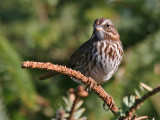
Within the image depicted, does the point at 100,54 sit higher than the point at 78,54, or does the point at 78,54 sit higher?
the point at 78,54

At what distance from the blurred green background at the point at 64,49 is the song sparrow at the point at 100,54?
0.32 ft

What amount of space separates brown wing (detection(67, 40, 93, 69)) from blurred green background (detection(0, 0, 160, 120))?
0.60ft

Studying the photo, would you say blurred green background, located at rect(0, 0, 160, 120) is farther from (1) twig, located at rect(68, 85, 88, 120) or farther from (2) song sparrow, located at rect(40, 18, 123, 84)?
(1) twig, located at rect(68, 85, 88, 120)

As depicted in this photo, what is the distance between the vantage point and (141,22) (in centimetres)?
344

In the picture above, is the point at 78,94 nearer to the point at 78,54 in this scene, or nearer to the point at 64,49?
the point at 78,54

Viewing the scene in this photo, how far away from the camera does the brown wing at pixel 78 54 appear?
3.54 m

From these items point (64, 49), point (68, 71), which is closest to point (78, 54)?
point (64, 49)

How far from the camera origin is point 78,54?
359cm

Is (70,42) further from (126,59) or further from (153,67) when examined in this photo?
(153,67)

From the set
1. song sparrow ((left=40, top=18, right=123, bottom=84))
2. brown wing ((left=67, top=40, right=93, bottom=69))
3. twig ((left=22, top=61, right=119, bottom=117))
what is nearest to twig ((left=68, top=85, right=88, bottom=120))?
twig ((left=22, top=61, right=119, bottom=117))

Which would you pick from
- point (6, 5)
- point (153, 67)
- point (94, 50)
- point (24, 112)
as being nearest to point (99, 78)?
point (94, 50)

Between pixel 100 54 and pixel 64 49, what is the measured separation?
63cm

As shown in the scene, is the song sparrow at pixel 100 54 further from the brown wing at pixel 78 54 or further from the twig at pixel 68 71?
the twig at pixel 68 71

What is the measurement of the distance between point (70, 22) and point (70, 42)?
0.38 meters
